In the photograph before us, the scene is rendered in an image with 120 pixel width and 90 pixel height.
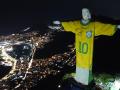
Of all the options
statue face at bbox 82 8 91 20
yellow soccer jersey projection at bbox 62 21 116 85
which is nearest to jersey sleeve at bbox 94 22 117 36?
yellow soccer jersey projection at bbox 62 21 116 85

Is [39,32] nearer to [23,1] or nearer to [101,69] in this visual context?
[23,1]

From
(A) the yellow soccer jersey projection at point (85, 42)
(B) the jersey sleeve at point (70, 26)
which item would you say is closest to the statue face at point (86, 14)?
(A) the yellow soccer jersey projection at point (85, 42)

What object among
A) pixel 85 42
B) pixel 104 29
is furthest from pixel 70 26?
pixel 104 29

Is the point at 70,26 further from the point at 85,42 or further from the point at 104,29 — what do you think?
the point at 104,29

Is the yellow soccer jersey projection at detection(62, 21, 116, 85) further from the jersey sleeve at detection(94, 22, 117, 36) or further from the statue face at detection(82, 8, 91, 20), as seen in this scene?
the statue face at detection(82, 8, 91, 20)

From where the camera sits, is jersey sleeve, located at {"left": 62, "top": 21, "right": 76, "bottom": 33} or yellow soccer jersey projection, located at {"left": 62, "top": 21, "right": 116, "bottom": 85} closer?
yellow soccer jersey projection, located at {"left": 62, "top": 21, "right": 116, "bottom": 85}

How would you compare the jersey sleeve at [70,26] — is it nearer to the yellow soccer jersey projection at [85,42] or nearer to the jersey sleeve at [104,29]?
the yellow soccer jersey projection at [85,42]

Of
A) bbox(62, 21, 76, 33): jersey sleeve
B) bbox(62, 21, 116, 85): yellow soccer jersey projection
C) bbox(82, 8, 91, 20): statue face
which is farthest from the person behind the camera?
bbox(62, 21, 76, 33): jersey sleeve

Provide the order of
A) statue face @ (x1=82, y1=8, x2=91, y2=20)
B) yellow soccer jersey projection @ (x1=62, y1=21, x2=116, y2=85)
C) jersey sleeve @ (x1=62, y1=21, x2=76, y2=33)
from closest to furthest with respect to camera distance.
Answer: statue face @ (x1=82, y1=8, x2=91, y2=20)
yellow soccer jersey projection @ (x1=62, y1=21, x2=116, y2=85)
jersey sleeve @ (x1=62, y1=21, x2=76, y2=33)

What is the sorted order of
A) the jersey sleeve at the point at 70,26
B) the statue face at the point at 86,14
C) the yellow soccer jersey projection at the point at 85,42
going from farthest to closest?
the jersey sleeve at the point at 70,26
the yellow soccer jersey projection at the point at 85,42
the statue face at the point at 86,14
